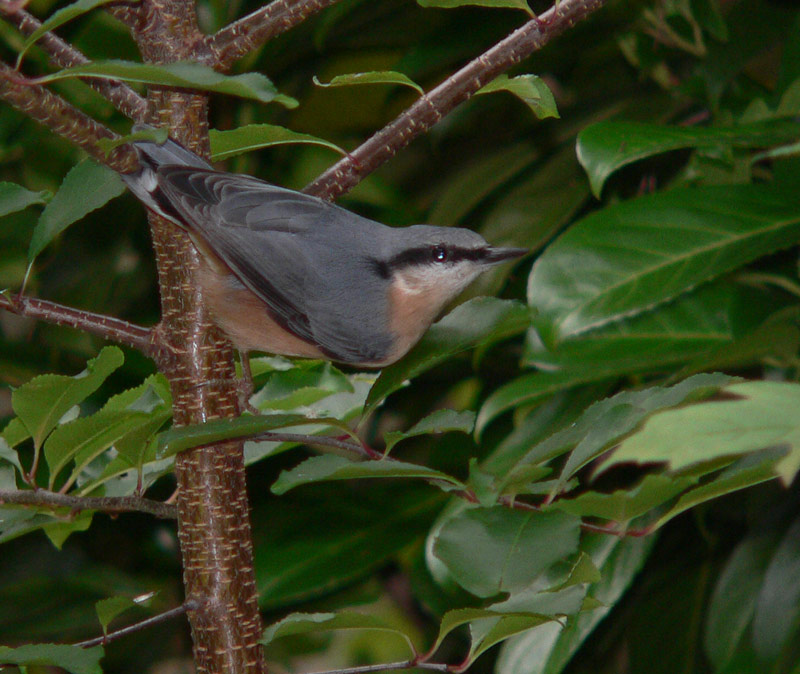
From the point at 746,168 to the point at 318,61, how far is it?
0.92 meters

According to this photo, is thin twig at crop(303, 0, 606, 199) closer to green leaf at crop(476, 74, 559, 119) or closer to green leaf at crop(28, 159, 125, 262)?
green leaf at crop(476, 74, 559, 119)

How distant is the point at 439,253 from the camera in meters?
1.23

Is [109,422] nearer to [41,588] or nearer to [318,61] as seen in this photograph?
[41,588]

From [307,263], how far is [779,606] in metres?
0.86

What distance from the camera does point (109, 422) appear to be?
30.9 inches

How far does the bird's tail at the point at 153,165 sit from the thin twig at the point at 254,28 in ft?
0.39

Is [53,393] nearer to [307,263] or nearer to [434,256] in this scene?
[307,263]

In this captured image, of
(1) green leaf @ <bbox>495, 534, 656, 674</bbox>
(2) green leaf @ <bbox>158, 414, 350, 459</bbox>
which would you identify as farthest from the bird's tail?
(1) green leaf @ <bbox>495, 534, 656, 674</bbox>

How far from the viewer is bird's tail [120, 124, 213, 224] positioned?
93cm

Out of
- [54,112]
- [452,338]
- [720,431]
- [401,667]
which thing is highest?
[54,112]

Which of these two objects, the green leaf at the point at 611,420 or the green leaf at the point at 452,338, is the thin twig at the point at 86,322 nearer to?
the green leaf at the point at 452,338

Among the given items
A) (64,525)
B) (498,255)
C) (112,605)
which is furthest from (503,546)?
(498,255)

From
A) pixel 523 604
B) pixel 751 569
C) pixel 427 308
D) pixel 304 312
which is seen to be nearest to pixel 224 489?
pixel 523 604

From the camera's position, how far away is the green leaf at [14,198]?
0.78 meters
